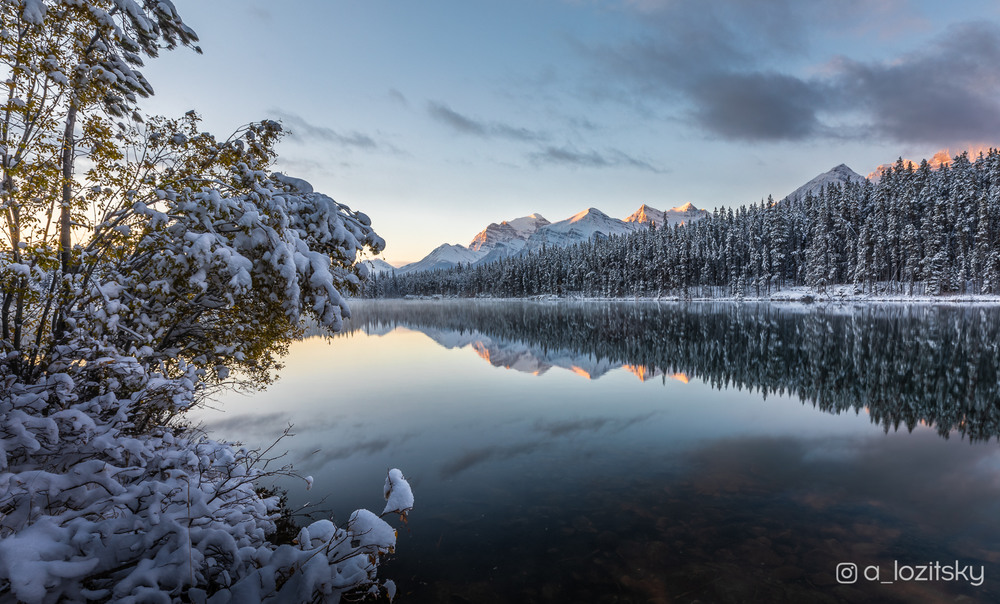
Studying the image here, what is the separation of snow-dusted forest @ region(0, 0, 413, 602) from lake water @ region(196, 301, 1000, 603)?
2405mm

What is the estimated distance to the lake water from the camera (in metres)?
6.54

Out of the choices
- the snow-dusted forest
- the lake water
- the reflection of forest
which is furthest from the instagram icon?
the reflection of forest

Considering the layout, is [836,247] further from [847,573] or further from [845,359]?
[847,573]

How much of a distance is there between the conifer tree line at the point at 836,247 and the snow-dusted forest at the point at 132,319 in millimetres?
53093

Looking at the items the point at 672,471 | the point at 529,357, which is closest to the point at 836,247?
the point at 529,357

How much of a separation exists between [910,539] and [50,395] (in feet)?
45.5

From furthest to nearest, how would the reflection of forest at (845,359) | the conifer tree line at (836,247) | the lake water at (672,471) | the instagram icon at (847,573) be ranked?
1. the conifer tree line at (836,247)
2. the reflection of forest at (845,359)
3. the lake water at (672,471)
4. the instagram icon at (847,573)

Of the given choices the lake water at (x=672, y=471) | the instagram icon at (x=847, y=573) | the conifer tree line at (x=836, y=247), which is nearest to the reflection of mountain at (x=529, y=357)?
the lake water at (x=672, y=471)

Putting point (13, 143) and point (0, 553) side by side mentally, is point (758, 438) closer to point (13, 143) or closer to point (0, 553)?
point (0, 553)

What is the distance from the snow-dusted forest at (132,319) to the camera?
4.52m

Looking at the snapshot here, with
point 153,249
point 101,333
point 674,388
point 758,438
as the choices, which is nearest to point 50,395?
point 101,333

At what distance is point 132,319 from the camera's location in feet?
23.2

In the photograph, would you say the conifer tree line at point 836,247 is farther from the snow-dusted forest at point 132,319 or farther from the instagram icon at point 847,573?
the instagram icon at point 847,573

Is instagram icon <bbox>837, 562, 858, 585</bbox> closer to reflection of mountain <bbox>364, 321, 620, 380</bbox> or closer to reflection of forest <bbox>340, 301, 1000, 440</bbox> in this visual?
reflection of forest <bbox>340, 301, 1000, 440</bbox>
